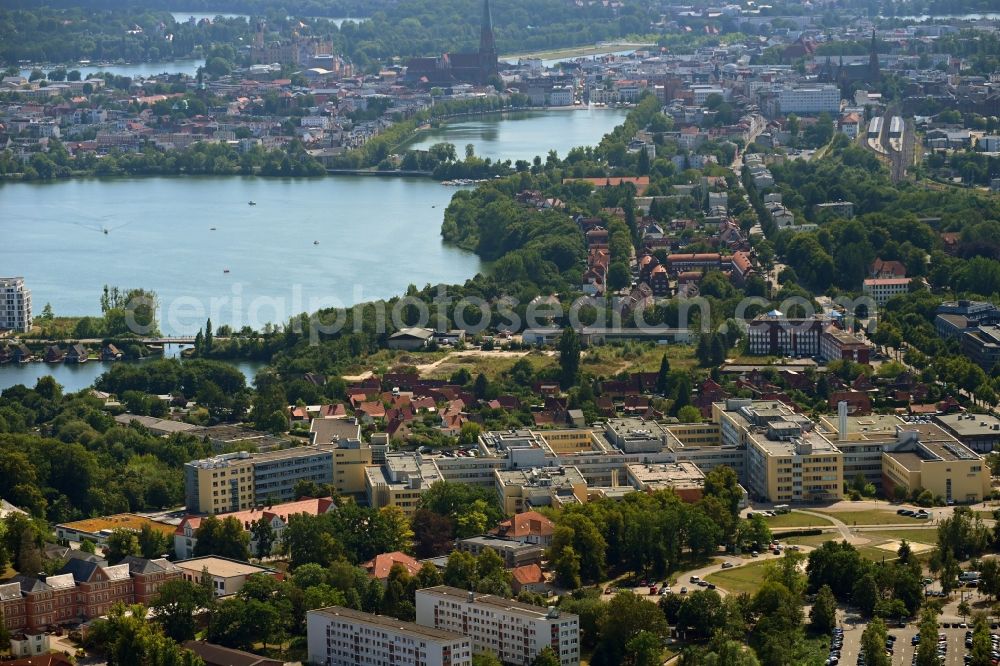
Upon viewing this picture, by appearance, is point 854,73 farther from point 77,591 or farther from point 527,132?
point 77,591

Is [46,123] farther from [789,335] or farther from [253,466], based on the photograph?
[253,466]

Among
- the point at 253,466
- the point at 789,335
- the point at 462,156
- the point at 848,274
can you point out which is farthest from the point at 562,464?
the point at 462,156

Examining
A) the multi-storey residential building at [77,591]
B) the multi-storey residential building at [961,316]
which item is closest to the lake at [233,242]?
the multi-storey residential building at [961,316]

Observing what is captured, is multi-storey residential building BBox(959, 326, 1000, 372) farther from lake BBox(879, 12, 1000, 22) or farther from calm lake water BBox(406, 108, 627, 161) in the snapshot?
lake BBox(879, 12, 1000, 22)

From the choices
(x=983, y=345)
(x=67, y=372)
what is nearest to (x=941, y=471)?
(x=983, y=345)

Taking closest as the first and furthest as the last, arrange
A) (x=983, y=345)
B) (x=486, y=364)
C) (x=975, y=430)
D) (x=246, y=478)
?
(x=246, y=478) → (x=975, y=430) → (x=983, y=345) → (x=486, y=364)

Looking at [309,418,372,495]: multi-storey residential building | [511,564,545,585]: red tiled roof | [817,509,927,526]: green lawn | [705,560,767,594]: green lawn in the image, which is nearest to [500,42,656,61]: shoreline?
[309,418,372,495]: multi-storey residential building
